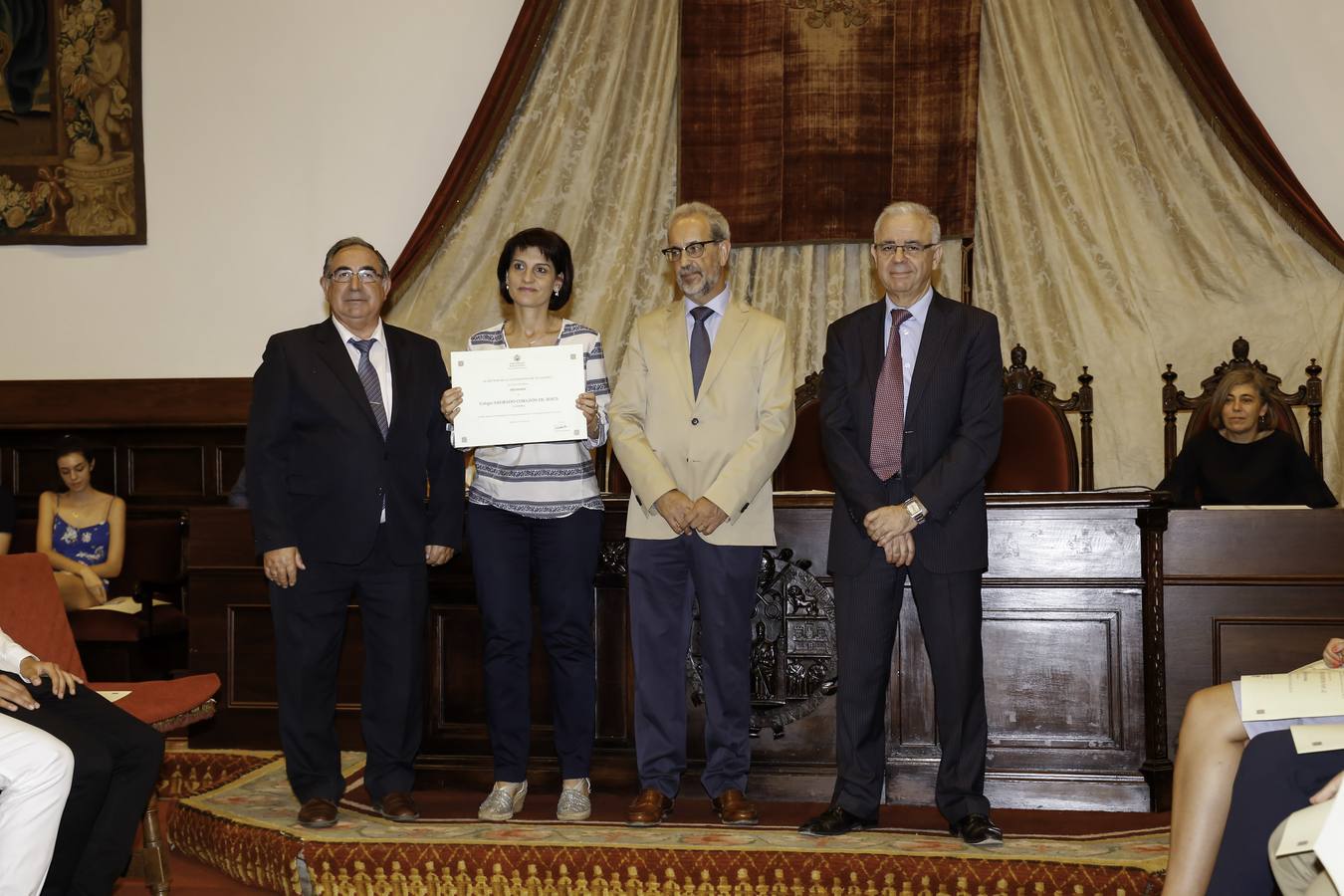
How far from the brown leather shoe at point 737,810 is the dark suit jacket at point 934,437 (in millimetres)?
665

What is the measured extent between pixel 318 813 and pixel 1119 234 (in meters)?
4.30

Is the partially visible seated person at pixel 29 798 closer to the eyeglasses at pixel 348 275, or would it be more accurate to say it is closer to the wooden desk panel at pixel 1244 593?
the eyeglasses at pixel 348 275

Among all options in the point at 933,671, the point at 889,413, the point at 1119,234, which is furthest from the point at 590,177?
the point at 933,671

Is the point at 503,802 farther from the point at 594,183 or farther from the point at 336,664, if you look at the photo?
the point at 594,183

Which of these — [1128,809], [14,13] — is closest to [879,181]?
[1128,809]

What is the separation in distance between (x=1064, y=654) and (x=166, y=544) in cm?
425

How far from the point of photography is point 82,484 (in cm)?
575

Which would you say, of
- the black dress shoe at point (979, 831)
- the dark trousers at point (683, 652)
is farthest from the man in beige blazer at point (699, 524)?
the black dress shoe at point (979, 831)

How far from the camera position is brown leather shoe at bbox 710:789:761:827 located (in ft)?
10.4

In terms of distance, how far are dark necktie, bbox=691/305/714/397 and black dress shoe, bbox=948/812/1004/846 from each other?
1.30m

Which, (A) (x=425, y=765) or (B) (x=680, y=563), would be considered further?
(A) (x=425, y=765)

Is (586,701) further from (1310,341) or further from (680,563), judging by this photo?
(1310,341)

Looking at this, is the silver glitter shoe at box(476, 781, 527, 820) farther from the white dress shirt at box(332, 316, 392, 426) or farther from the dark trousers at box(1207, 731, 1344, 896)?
the dark trousers at box(1207, 731, 1344, 896)

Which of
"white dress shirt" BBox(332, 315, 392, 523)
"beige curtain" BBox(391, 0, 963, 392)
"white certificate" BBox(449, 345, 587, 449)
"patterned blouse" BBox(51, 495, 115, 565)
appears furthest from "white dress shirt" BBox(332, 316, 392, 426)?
"patterned blouse" BBox(51, 495, 115, 565)
